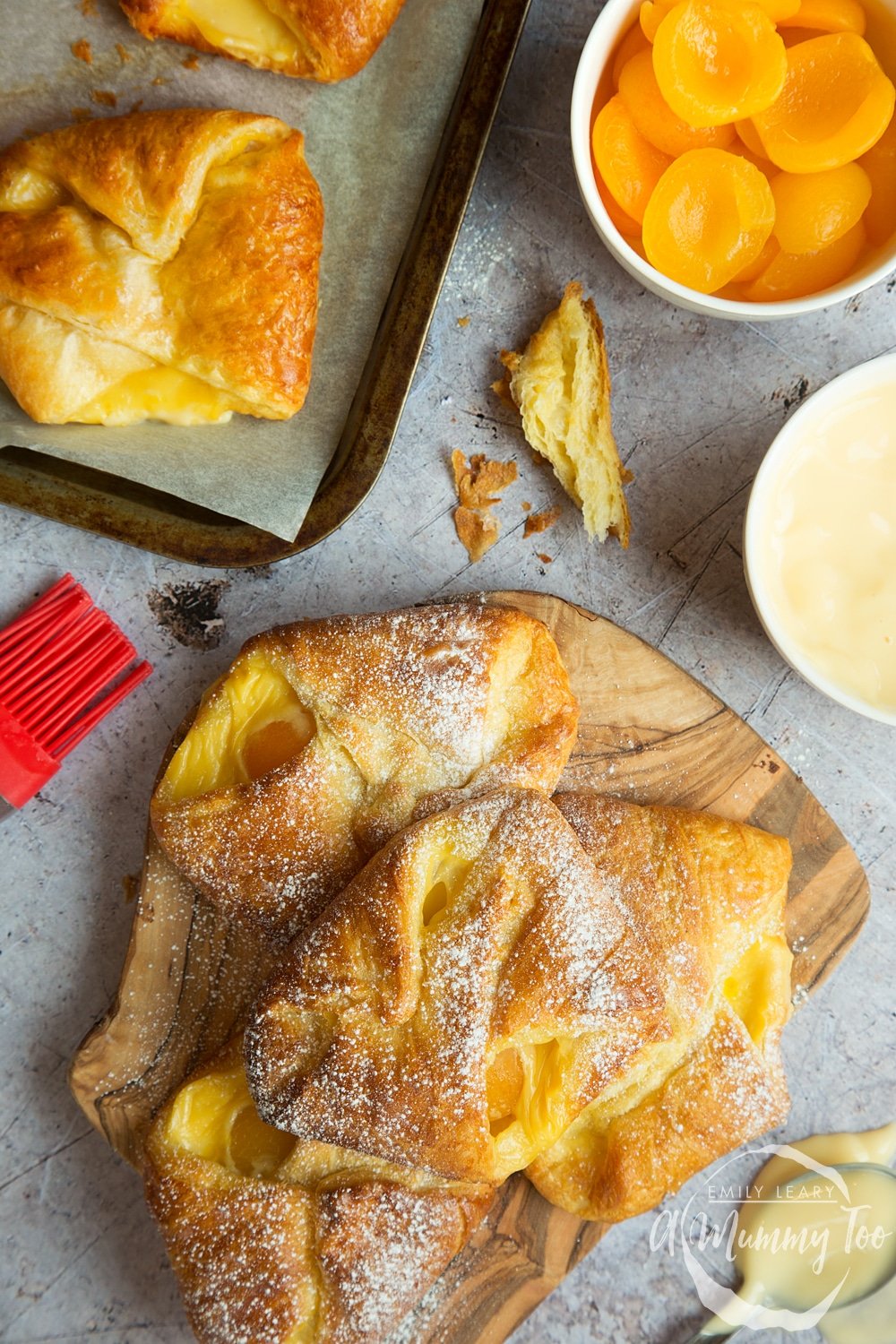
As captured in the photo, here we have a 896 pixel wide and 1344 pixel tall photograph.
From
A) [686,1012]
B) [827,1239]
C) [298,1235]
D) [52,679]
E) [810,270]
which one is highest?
[52,679]

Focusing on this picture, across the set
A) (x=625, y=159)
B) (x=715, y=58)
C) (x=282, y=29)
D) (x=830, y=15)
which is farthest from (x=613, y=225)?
(x=282, y=29)

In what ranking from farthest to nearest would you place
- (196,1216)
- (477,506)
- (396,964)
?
(477,506) < (196,1216) < (396,964)

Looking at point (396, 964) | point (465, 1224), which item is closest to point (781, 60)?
point (396, 964)

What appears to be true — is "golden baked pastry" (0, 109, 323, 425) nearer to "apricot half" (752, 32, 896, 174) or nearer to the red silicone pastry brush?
the red silicone pastry brush

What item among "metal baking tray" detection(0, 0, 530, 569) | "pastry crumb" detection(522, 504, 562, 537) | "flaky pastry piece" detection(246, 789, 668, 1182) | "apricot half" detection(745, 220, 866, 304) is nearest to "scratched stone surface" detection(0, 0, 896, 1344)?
"pastry crumb" detection(522, 504, 562, 537)

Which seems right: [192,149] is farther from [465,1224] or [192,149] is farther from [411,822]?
[465,1224]

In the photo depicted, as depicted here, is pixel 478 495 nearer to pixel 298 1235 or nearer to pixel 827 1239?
pixel 298 1235
